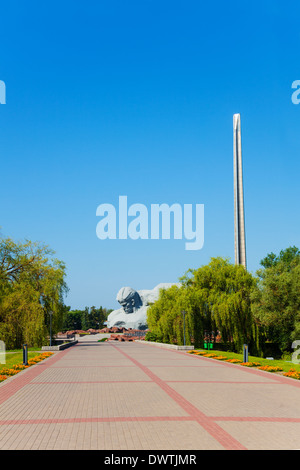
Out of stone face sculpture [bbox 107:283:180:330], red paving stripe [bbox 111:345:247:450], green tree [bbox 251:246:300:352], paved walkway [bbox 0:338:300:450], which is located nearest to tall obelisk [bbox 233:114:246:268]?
green tree [bbox 251:246:300:352]

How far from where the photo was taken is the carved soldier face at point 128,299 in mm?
107438

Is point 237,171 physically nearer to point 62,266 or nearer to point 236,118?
point 236,118

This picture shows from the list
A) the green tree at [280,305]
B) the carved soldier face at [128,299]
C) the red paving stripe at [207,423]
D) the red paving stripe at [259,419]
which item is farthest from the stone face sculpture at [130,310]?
the red paving stripe at [259,419]

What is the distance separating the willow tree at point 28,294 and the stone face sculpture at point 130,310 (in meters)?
67.4

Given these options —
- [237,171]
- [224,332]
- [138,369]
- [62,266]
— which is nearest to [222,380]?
[138,369]

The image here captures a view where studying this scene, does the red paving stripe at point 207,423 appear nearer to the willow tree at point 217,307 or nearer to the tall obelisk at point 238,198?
the willow tree at point 217,307

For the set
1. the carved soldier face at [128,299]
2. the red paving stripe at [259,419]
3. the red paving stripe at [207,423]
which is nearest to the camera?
the red paving stripe at [207,423]

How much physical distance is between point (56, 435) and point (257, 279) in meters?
31.6

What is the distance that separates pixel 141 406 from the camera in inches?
397

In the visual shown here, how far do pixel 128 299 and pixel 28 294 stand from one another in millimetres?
75229

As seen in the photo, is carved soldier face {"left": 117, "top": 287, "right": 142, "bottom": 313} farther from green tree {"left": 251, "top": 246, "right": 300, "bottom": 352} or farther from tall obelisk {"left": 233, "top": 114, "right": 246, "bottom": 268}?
green tree {"left": 251, "top": 246, "right": 300, "bottom": 352}

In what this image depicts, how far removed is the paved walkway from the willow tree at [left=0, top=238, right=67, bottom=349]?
1552cm

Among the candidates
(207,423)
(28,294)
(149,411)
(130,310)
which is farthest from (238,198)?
(130,310)

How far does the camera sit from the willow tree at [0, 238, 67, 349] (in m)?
31.6
